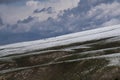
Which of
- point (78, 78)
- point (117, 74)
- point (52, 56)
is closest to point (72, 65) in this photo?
point (78, 78)

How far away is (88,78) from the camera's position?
2355 inches

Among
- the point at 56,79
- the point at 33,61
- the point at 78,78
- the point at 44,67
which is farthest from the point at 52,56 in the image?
the point at 78,78

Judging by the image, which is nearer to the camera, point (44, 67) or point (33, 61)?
point (44, 67)

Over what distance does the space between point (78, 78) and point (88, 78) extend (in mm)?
2915

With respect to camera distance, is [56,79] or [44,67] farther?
[44,67]

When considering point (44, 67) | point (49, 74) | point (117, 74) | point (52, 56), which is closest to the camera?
point (117, 74)

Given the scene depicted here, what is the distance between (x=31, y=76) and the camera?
7538 cm

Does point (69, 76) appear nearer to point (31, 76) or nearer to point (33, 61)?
point (31, 76)

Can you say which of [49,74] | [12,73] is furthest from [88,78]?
[12,73]

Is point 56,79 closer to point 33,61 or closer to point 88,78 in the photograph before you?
point 88,78

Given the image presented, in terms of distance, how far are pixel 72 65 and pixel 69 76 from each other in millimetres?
9441

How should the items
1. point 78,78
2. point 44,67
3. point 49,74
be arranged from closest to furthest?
point 78,78
point 49,74
point 44,67

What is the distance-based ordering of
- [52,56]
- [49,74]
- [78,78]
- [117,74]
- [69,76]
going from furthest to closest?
[52,56] < [49,74] < [69,76] < [78,78] < [117,74]

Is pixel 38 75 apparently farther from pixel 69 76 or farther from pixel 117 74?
pixel 117 74
